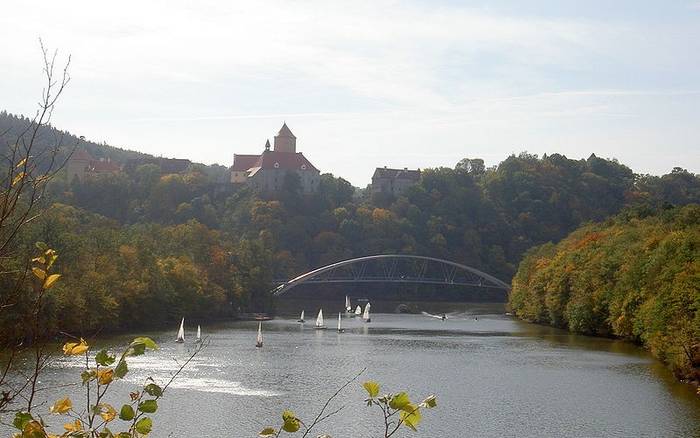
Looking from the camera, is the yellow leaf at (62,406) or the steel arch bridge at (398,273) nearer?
the yellow leaf at (62,406)

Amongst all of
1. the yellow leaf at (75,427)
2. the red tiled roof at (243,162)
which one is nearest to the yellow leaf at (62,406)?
the yellow leaf at (75,427)

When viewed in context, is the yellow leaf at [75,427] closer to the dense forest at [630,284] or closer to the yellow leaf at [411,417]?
the yellow leaf at [411,417]

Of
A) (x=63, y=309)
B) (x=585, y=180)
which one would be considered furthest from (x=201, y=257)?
(x=585, y=180)

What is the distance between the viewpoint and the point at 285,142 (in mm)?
138625

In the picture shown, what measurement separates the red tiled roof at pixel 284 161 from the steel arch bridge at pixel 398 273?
2139 centimetres

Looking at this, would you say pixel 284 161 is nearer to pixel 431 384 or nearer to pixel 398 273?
pixel 398 273

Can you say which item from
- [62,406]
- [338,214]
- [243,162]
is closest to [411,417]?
[62,406]

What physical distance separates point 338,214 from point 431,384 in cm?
7940

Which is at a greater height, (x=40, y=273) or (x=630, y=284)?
(x=630, y=284)

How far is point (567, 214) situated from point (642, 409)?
9490cm

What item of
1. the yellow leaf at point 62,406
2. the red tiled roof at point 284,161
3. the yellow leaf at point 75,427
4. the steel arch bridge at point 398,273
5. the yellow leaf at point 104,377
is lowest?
the yellow leaf at point 75,427

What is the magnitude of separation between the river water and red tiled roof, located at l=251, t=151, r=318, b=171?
72.8 metres

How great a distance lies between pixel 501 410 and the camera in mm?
30031

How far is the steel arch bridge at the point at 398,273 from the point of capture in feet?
315
